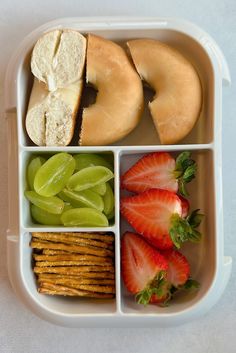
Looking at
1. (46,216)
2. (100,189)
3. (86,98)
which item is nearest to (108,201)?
(100,189)

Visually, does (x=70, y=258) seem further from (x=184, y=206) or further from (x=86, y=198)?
(x=184, y=206)

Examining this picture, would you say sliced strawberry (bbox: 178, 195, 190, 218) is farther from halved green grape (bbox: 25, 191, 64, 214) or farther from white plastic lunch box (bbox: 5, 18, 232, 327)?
halved green grape (bbox: 25, 191, 64, 214)

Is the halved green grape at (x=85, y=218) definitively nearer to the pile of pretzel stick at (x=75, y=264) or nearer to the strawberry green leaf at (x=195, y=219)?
the pile of pretzel stick at (x=75, y=264)

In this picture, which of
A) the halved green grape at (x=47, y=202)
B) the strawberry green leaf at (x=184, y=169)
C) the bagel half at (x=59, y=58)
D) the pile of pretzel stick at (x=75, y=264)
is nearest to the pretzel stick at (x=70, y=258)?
the pile of pretzel stick at (x=75, y=264)

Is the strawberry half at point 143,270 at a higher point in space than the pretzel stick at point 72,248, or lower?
lower

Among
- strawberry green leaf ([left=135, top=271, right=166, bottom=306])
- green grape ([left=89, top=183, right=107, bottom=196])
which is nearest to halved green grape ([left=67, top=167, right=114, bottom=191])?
green grape ([left=89, top=183, right=107, bottom=196])

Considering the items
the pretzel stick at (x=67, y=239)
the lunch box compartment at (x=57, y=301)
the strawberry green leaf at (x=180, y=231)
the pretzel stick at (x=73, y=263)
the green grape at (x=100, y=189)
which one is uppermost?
the green grape at (x=100, y=189)
